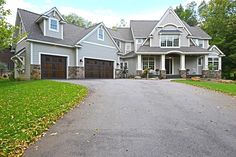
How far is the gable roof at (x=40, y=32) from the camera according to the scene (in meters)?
20.2

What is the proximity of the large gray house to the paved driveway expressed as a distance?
13.9 metres

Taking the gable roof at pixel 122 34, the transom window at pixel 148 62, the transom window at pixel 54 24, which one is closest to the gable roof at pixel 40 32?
the transom window at pixel 54 24

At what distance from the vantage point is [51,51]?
67.9 feet

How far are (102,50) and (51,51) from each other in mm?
6134

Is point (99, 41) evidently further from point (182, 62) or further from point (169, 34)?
point (182, 62)

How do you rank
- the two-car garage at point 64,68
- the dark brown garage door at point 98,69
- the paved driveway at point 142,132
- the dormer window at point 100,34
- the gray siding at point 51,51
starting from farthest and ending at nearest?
1. the dormer window at point 100,34
2. the dark brown garage door at point 98,69
3. the two-car garage at point 64,68
4. the gray siding at point 51,51
5. the paved driveway at point 142,132

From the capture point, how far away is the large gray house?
66.4ft

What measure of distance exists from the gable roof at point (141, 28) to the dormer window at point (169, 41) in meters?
3.17

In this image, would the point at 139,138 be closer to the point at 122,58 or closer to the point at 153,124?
the point at 153,124

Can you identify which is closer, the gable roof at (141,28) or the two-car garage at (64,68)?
the two-car garage at (64,68)

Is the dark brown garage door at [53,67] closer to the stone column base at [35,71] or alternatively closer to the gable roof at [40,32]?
the stone column base at [35,71]

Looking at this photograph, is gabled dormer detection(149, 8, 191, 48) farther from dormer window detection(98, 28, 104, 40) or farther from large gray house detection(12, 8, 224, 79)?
dormer window detection(98, 28, 104, 40)

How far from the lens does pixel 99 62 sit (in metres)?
24.8

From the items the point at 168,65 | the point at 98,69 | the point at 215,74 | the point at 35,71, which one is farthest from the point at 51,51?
the point at 215,74
